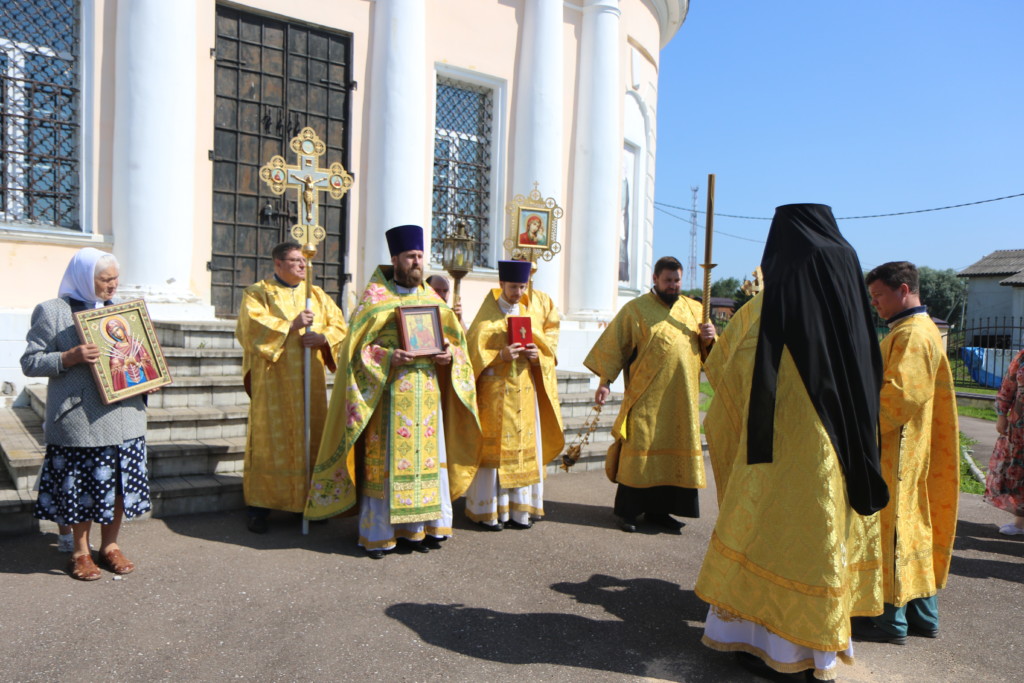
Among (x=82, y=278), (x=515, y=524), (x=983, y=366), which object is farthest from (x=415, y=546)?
(x=983, y=366)

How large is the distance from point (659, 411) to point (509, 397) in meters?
1.16

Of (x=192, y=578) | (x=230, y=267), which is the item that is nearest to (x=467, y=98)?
(x=230, y=267)

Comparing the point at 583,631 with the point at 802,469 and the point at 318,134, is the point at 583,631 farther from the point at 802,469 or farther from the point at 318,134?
the point at 318,134

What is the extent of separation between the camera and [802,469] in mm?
3324

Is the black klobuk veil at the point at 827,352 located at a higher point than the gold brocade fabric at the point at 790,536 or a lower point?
higher

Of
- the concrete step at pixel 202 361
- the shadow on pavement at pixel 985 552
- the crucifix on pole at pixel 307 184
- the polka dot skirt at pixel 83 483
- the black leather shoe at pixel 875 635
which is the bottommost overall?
the shadow on pavement at pixel 985 552

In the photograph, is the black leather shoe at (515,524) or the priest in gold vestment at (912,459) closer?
Result: the priest in gold vestment at (912,459)

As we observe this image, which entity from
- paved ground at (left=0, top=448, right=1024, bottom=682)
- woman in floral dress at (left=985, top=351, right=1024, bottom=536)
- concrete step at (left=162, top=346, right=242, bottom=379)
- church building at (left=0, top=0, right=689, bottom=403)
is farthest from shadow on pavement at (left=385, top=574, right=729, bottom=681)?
concrete step at (left=162, top=346, right=242, bottom=379)

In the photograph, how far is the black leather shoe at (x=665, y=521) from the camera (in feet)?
19.7

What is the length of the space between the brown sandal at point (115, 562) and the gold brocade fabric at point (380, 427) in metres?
1.14

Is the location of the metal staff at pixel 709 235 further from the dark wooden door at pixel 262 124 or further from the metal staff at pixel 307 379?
the dark wooden door at pixel 262 124

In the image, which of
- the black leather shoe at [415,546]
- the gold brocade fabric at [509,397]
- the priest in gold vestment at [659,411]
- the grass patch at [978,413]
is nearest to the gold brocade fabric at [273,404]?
the black leather shoe at [415,546]

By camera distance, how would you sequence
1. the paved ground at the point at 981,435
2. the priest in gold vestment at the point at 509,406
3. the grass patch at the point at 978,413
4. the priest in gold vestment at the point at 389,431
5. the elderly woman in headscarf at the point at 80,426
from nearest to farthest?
1. the elderly woman in headscarf at the point at 80,426
2. the priest in gold vestment at the point at 389,431
3. the priest in gold vestment at the point at 509,406
4. the paved ground at the point at 981,435
5. the grass patch at the point at 978,413

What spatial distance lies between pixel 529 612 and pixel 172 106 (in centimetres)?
659
